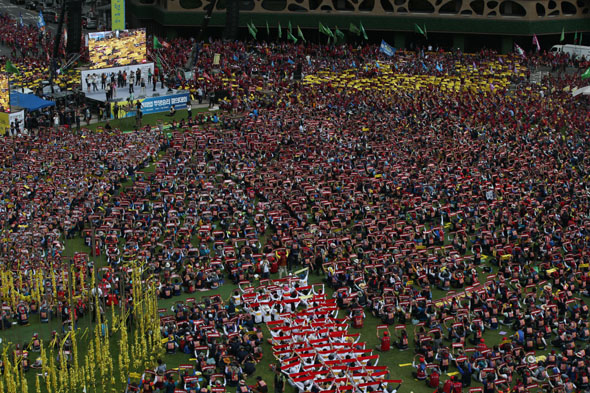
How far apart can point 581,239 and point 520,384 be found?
669 inches

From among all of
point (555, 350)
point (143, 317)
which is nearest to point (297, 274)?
point (143, 317)

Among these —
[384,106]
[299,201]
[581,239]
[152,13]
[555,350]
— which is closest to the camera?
[555,350]

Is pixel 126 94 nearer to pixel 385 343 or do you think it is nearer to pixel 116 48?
pixel 116 48

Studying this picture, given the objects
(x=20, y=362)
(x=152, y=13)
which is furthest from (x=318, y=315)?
(x=152, y=13)

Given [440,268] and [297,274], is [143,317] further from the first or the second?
[440,268]

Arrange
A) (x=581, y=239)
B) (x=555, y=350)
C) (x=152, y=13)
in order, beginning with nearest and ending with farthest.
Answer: (x=555, y=350) → (x=581, y=239) → (x=152, y=13)

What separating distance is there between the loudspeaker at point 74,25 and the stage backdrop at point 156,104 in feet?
46.5

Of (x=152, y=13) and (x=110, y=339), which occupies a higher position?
(x=152, y=13)

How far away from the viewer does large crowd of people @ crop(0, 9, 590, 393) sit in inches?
1706

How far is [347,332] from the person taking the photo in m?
45.9

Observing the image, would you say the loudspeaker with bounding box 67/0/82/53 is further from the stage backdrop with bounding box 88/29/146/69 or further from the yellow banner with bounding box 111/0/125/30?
the stage backdrop with bounding box 88/29/146/69

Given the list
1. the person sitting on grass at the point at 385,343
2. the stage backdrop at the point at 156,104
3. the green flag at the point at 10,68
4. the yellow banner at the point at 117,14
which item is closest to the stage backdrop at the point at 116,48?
the yellow banner at the point at 117,14

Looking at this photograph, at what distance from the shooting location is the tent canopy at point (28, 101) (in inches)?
2968

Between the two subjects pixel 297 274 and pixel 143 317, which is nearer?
pixel 143 317
